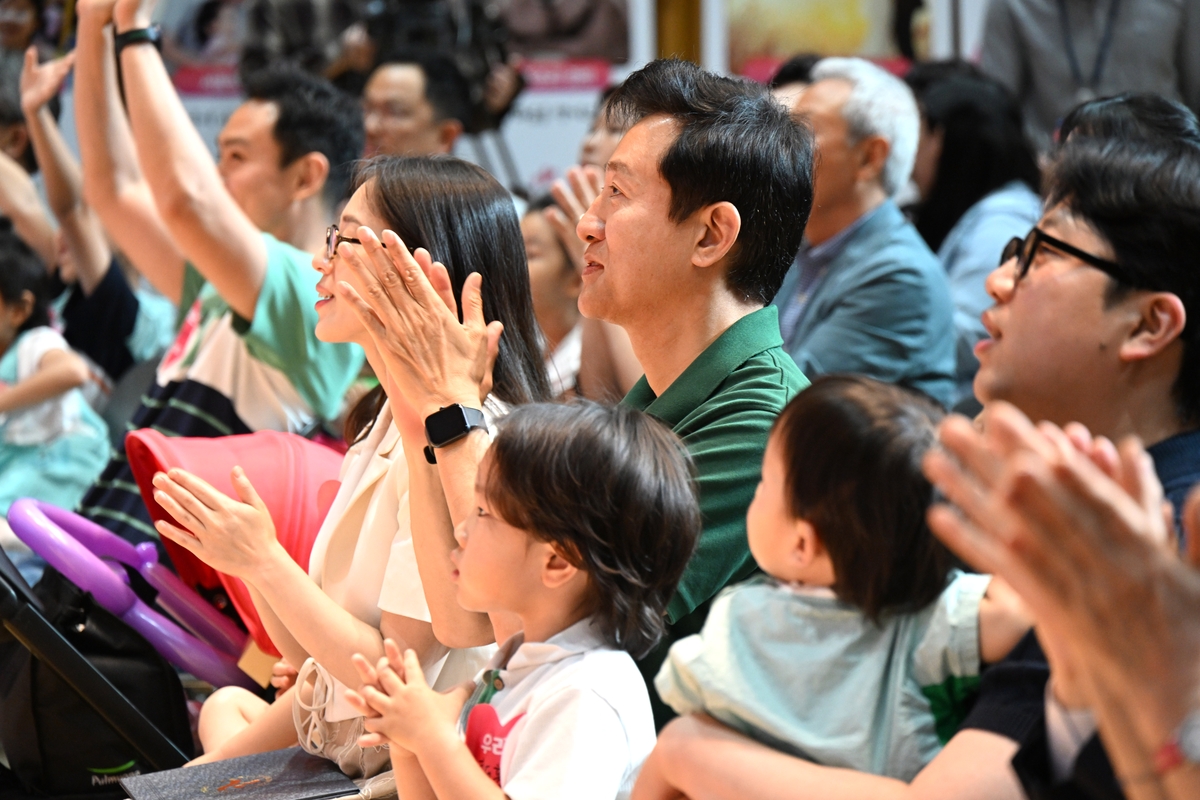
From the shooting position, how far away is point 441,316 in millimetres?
1555

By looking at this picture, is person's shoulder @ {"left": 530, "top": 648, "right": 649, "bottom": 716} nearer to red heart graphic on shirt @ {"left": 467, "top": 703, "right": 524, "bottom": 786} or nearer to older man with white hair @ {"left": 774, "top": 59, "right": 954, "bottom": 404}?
red heart graphic on shirt @ {"left": 467, "top": 703, "right": 524, "bottom": 786}

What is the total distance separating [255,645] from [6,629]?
1.27ft

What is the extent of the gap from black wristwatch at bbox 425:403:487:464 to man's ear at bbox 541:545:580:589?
0.21 meters

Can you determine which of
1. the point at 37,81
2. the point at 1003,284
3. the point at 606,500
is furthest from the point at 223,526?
the point at 37,81

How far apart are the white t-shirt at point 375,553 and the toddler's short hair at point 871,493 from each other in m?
0.64

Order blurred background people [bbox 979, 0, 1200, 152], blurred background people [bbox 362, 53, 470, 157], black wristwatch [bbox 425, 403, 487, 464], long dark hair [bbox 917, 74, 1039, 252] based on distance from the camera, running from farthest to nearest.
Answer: blurred background people [bbox 979, 0, 1200, 152], blurred background people [bbox 362, 53, 470, 157], long dark hair [bbox 917, 74, 1039, 252], black wristwatch [bbox 425, 403, 487, 464]

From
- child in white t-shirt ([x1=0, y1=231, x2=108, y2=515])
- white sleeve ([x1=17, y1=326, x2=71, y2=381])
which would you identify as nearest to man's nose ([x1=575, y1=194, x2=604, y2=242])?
child in white t-shirt ([x1=0, y1=231, x2=108, y2=515])

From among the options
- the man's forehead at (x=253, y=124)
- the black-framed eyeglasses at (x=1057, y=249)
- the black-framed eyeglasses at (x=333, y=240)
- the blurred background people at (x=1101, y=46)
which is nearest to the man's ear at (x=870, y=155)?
the man's forehead at (x=253, y=124)

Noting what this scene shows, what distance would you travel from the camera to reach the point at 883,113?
122 inches

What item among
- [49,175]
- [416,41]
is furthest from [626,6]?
[49,175]

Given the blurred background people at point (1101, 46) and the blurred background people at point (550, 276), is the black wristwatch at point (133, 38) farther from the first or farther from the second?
the blurred background people at point (1101, 46)

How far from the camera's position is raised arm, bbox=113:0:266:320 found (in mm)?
2592

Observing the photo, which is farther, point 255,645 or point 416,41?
point 416,41

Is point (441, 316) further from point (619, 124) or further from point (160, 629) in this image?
point (160, 629)
